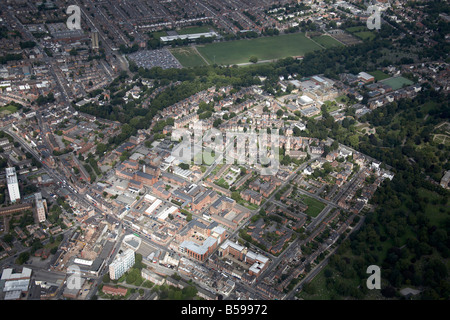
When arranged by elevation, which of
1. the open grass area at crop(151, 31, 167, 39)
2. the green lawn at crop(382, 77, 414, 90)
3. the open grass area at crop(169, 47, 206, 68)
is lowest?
the open grass area at crop(169, 47, 206, 68)

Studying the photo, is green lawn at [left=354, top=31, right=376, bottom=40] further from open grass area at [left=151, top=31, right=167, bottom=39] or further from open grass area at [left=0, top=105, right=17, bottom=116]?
open grass area at [left=0, top=105, right=17, bottom=116]

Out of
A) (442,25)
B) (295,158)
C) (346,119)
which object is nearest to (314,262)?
(295,158)

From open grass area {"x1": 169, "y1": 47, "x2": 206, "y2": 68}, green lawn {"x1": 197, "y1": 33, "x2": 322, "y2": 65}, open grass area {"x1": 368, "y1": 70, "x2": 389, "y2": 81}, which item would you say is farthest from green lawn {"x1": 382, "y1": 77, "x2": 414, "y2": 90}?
open grass area {"x1": 169, "y1": 47, "x2": 206, "y2": 68}

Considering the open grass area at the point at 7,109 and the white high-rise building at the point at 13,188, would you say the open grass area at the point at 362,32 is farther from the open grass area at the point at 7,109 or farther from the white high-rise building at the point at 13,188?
the white high-rise building at the point at 13,188

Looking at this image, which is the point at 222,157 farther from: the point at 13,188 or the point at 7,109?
the point at 7,109

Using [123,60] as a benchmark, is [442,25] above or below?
above

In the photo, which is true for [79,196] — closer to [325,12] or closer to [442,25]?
[325,12]

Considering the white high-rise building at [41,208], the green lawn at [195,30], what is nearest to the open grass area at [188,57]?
the green lawn at [195,30]
